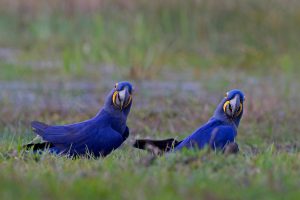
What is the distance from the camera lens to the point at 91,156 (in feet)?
20.2

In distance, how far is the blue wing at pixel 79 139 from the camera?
6348mm

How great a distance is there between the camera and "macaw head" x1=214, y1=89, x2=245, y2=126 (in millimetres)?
6523

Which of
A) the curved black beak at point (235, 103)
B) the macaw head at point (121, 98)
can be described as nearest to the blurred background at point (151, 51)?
the macaw head at point (121, 98)

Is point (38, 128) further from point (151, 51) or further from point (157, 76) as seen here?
point (151, 51)

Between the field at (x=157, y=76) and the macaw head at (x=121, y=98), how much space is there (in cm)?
37

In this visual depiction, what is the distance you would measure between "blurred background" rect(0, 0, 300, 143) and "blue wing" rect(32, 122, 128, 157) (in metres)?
3.83

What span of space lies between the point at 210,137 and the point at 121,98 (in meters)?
0.82

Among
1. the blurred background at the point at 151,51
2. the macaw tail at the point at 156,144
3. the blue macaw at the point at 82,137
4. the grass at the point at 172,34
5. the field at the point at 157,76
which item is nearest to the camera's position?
the field at the point at 157,76

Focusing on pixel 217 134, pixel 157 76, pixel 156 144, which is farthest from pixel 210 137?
pixel 157 76

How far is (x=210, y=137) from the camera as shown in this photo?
6199 millimetres

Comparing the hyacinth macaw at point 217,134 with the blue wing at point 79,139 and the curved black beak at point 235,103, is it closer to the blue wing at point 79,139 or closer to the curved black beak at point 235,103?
the curved black beak at point 235,103

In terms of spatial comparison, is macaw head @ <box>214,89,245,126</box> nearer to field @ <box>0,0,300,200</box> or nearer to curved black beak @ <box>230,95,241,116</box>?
curved black beak @ <box>230,95,241,116</box>

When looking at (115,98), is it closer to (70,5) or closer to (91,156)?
(91,156)

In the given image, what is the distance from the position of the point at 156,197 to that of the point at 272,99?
22.3ft
